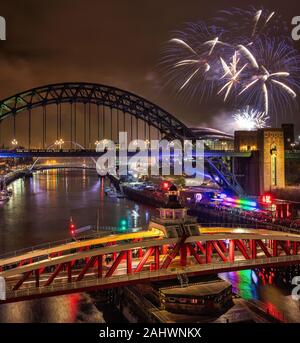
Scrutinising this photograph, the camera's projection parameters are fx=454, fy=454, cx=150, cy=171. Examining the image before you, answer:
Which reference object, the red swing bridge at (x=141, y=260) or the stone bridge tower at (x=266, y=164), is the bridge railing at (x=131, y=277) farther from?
the stone bridge tower at (x=266, y=164)

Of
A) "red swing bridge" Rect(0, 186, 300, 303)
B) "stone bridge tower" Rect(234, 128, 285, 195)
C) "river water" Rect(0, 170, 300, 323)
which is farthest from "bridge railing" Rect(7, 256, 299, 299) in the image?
"stone bridge tower" Rect(234, 128, 285, 195)

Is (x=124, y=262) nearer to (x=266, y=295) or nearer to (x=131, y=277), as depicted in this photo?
(x=131, y=277)

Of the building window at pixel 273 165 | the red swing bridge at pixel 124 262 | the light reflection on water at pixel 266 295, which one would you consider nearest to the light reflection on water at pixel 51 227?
the red swing bridge at pixel 124 262

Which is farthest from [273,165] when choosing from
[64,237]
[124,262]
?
[124,262]

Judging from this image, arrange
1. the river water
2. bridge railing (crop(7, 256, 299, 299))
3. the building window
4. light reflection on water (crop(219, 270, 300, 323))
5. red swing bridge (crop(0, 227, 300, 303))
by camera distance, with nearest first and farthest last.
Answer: bridge railing (crop(7, 256, 299, 299)) → red swing bridge (crop(0, 227, 300, 303)) → the river water → light reflection on water (crop(219, 270, 300, 323)) → the building window

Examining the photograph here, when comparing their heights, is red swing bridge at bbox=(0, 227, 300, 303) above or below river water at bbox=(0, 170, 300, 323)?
above

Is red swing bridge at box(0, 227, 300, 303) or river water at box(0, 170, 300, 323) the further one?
river water at box(0, 170, 300, 323)

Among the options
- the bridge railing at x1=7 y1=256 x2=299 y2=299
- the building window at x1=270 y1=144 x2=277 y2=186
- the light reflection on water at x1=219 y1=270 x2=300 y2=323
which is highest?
the building window at x1=270 y1=144 x2=277 y2=186

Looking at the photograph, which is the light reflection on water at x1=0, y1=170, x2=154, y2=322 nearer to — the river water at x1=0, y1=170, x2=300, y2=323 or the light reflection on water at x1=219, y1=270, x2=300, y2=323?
the river water at x1=0, y1=170, x2=300, y2=323
